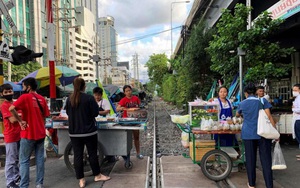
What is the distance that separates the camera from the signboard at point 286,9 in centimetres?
890

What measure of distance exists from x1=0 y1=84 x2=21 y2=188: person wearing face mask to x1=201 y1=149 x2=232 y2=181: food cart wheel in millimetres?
3496

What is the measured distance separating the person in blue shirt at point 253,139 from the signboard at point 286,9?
5.30m

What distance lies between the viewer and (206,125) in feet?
18.0

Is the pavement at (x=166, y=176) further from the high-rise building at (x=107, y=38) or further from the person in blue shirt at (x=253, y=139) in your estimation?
the high-rise building at (x=107, y=38)

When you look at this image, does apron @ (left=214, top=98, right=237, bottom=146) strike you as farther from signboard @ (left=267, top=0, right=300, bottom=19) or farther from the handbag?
signboard @ (left=267, top=0, right=300, bottom=19)

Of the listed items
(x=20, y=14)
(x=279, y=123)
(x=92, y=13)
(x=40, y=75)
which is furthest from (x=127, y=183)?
(x=92, y=13)

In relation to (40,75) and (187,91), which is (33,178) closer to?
(40,75)

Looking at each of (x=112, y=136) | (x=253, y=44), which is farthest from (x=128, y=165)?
(x=253, y=44)

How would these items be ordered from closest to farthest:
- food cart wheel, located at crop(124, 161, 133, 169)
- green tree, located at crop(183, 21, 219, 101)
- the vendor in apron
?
the vendor in apron < food cart wheel, located at crop(124, 161, 133, 169) < green tree, located at crop(183, 21, 219, 101)

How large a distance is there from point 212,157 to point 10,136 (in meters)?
3.81

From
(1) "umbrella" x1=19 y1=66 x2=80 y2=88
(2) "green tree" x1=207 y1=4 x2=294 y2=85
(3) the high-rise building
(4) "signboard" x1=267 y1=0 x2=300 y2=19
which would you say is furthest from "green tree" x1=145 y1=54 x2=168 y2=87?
(2) "green tree" x1=207 y1=4 x2=294 y2=85

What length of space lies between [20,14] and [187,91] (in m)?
52.9

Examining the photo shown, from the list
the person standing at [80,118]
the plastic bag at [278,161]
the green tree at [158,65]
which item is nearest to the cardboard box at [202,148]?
the plastic bag at [278,161]

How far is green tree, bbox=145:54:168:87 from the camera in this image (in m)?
54.2
